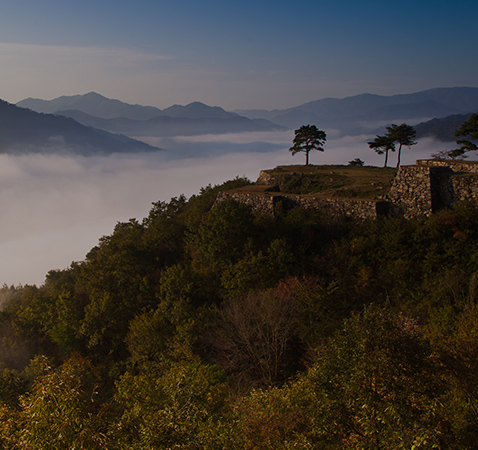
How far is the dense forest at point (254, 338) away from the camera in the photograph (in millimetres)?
7445

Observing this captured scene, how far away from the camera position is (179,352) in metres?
17.9

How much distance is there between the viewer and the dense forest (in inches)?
293

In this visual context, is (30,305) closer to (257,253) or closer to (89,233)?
(257,253)

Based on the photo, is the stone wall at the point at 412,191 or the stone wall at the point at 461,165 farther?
the stone wall at the point at 461,165

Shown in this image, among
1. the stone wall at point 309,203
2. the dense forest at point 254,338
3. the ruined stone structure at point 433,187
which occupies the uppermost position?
the ruined stone structure at point 433,187

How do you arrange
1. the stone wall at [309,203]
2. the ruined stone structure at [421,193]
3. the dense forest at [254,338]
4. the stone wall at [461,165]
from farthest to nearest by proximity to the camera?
the stone wall at [309,203]
the stone wall at [461,165]
the ruined stone structure at [421,193]
the dense forest at [254,338]

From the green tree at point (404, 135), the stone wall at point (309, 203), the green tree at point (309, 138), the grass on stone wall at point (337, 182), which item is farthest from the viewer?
the green tree at point (309, 138)

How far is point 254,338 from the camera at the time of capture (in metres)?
17.0

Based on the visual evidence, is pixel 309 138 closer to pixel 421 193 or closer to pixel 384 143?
pixel 384 143

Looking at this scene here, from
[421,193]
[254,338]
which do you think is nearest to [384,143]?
[421,193]

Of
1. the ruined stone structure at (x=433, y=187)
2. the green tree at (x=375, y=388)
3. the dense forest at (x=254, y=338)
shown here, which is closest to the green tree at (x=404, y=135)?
the ruined stone structure at (x=433, y=187)

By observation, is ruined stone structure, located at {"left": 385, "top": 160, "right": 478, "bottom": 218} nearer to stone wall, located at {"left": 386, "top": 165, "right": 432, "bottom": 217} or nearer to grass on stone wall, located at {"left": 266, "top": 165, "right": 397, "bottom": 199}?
stone wall, located at {"left": 386, "top": 165, "right": 432, "bottom": 217}

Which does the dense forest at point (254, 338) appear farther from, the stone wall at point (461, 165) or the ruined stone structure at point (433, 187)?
the stone wall at point (461, 165)

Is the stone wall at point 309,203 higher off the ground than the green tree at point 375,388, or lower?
higher
